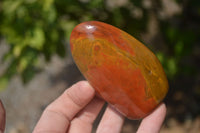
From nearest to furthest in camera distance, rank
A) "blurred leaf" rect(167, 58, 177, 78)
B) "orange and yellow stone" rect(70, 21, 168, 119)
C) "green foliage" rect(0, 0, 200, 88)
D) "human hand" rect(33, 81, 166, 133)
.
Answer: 1. "orange and yellow stone" rect(70, 21, 168, 119)
2. "human hand" rect(33, 81, 166, 133)
3. "green foliage" rect(0, 0, 200, 88)
4. "blurred leaf" rect(167, 58, 177, 78)

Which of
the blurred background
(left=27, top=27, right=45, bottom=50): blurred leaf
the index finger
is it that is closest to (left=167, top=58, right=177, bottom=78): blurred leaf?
the blurred background

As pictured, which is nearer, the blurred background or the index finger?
the index finger

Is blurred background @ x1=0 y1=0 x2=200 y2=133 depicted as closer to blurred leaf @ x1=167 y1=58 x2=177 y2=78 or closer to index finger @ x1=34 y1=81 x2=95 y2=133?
blurred leaf @ x1=167 y1=58 x2=177 y2=78

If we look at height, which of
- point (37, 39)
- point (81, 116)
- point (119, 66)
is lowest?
point (81, 116)

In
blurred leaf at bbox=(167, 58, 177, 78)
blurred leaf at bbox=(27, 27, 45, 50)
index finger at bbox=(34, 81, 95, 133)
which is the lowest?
blurred leaf at bbox=(167, 58, 177, 78)

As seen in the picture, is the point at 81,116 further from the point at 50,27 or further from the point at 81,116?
the point at 50,27

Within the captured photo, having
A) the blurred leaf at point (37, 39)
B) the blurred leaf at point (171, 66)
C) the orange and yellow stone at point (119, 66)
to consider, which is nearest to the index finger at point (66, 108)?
the orange and yellow stone at point (119, 66)

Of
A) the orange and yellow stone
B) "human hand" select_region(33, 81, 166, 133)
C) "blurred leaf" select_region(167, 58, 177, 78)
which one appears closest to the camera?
the orange and yellow stone

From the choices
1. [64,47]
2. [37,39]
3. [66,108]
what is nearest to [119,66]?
[66,108]
